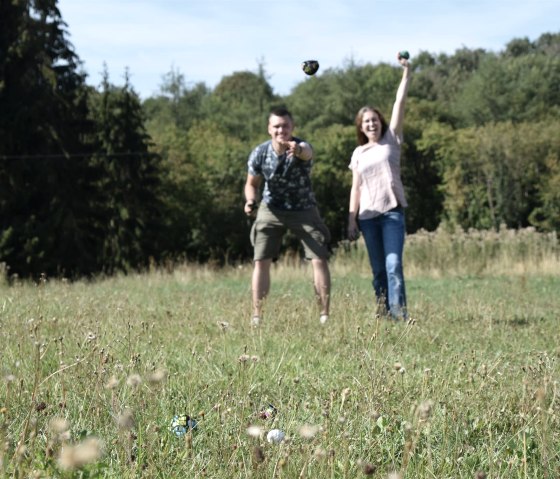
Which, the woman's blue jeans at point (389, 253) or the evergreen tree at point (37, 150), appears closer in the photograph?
the woman's blue jeans at point (389, 253)

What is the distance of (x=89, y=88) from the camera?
27.5 metres

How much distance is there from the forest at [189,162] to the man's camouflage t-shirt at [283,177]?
298 inches

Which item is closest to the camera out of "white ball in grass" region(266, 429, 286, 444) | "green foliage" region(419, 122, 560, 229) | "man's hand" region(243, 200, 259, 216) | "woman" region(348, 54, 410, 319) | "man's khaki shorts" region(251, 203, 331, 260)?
"white ball in grass" region(266, 429, 286, 444)

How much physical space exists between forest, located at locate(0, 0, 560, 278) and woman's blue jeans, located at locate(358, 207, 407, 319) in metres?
7.77

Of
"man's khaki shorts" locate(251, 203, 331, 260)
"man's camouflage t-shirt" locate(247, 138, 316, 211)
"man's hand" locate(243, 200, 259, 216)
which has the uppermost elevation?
"man's camouflage t-shirt" locate(247, 138, 316, 211)

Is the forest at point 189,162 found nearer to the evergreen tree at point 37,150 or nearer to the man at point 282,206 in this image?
the evergreen tree at point 37,150

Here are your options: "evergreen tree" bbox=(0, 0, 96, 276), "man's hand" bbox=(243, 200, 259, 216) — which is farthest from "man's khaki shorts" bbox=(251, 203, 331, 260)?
"evergreen tree" bbox=(0, 0, 96, 276)

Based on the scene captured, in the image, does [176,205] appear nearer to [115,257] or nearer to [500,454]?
[115,257]

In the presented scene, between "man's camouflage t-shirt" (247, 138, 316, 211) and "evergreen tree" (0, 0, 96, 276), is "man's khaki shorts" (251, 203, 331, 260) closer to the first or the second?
"man's camouflage t-shirt" (247, 138, 316, 211)

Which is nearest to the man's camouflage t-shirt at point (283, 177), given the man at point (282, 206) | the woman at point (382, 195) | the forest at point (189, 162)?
the man at point (282, 206)

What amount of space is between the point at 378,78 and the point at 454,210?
24832 millimetres

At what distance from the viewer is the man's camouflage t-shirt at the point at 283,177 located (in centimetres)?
601

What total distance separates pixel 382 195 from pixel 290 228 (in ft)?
2.73

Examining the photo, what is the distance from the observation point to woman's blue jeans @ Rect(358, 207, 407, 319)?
6.12 meters
